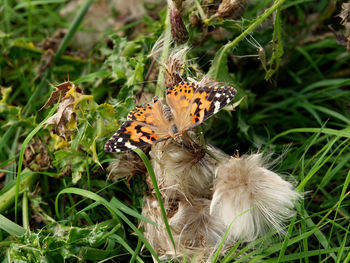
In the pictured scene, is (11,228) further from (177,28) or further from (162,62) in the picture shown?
(177,28)

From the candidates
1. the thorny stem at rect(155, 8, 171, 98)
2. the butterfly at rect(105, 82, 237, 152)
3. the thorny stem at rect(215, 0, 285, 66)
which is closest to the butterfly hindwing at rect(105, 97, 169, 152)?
the butterfly at rect(105, 82, 237, 152)

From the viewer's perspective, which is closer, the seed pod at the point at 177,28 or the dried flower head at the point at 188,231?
the dried flower head at the point at 188,231

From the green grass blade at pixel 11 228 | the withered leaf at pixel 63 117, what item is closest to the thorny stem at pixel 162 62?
the withered leaf at pixel 63 117

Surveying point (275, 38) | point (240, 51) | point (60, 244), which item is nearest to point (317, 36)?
point (240, 51)

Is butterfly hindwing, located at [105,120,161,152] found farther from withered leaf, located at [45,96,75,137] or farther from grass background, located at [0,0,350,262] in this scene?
withered leaf, located at [45,96,75,137]

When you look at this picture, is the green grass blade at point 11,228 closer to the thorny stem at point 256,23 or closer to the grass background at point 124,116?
the grass background at point 124,116

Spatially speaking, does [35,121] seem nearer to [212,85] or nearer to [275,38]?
[212,85]
